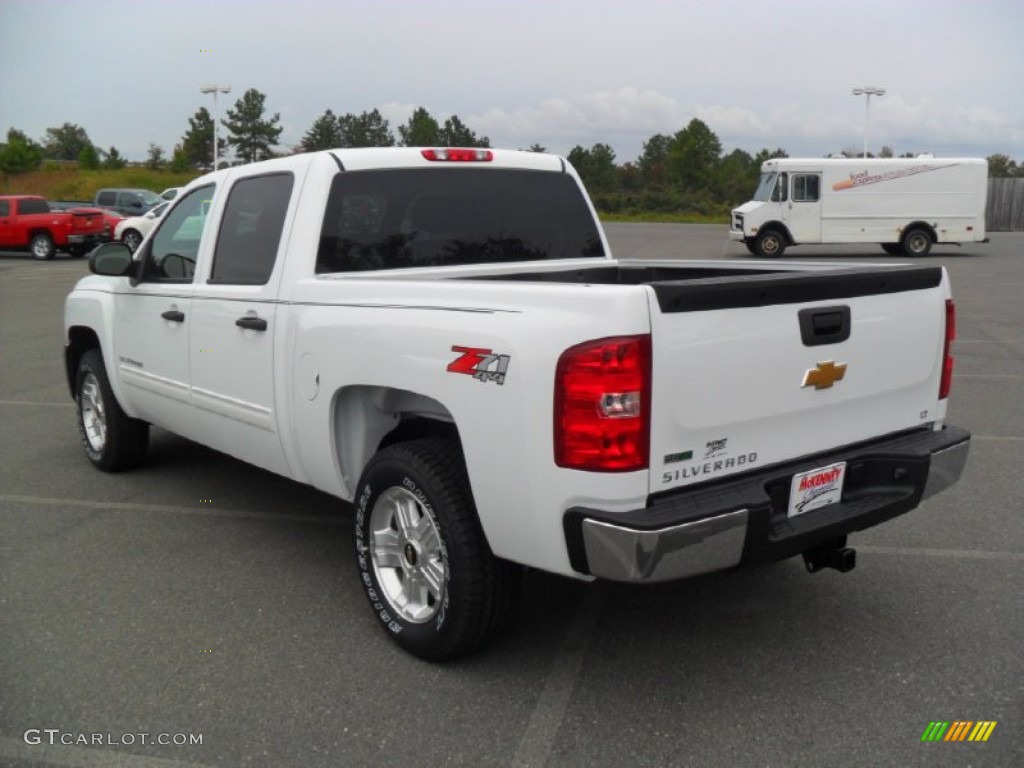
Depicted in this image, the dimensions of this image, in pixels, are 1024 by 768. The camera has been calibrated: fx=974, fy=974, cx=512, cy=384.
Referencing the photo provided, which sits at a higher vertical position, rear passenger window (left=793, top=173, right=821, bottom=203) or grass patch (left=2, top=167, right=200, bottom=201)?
grass patch (left=2, top=167, right=200, bottom=201)

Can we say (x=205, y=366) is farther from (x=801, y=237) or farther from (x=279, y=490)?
(x=801, y=237)

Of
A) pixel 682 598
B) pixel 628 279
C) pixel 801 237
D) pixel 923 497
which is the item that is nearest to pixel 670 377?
pixel 923 497

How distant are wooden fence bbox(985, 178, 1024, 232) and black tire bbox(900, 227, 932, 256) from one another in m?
22.0

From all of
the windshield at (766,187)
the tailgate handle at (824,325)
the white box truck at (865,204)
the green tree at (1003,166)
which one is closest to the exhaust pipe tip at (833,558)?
the tailgate handle at (824,325)

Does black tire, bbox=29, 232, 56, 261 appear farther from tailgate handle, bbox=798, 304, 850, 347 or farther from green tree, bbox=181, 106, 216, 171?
green tree, bbox=181, 106, 216, 171

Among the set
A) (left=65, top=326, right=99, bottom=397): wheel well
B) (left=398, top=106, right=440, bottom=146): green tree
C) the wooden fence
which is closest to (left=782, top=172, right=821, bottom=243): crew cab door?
(left=65, top=326, right=99, bottom=397): wheel well

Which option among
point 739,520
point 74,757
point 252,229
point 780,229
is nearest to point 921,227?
point 780,229

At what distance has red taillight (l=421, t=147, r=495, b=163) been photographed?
4.58m

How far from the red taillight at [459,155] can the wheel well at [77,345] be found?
2.79 meters

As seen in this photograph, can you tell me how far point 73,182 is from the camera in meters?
63.5

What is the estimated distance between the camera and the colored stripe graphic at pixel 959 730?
9.86 feet

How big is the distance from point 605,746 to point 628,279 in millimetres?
2640

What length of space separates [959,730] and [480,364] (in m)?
1.88

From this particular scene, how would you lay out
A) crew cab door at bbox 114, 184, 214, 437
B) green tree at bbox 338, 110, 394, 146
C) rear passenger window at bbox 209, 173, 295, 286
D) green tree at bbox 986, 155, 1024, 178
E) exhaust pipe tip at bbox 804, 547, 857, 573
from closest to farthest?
exhaust pipe tip at bbox 804, 547, 857, 573 → rear passenger window at bbox 209, 173, 295, 286 → crew cab door at bbox 114, 184, 214, 437 → green tree at bbox 338, 110, 394, 146 → green tree at bbox 986, 155, 1024, 178
